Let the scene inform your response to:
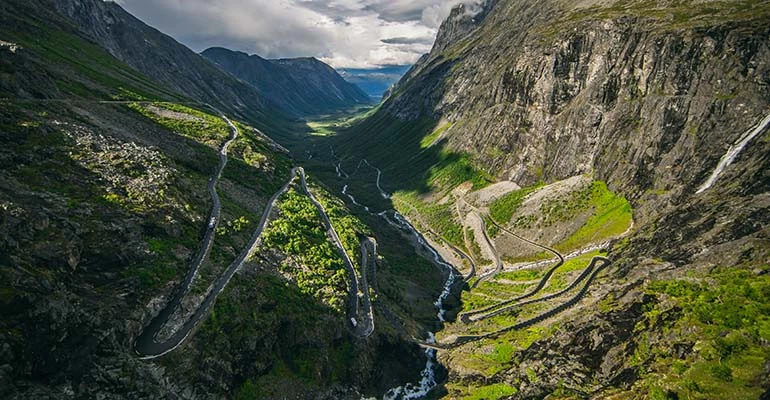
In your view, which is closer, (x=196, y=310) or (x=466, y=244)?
(x=196, y=310)

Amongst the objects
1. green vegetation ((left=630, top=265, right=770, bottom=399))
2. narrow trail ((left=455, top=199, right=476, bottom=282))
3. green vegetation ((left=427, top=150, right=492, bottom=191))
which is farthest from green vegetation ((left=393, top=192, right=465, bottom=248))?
green vegetation ((left=630, top=265, right=770, bottom=399))

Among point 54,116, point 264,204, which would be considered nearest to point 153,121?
point 54,116

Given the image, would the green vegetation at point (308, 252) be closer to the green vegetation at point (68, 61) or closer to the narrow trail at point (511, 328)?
the narrow trail at point (511, 328)

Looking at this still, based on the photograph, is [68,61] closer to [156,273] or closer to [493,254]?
[156,273]

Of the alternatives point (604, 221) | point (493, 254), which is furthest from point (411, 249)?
point (604, 221)

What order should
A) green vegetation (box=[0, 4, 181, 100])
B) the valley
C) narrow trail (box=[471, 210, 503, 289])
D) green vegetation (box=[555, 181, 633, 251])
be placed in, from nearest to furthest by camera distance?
the valley → green vegetation (box=[555, 181, 633, 251]) → green vegetation (box=[0, 4, 181, 100]) → narrow trail (box=[471, 210, 503, 289])

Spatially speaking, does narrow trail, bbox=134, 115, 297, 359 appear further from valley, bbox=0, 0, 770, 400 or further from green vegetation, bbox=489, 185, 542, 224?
green vegetation, bbox=489, 185, 542, 224

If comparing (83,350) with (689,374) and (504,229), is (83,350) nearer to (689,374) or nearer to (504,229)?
(689,374)

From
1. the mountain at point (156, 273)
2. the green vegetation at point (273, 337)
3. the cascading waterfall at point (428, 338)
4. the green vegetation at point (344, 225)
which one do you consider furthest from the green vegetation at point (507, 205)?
the green vegetation at point (273, 337)
